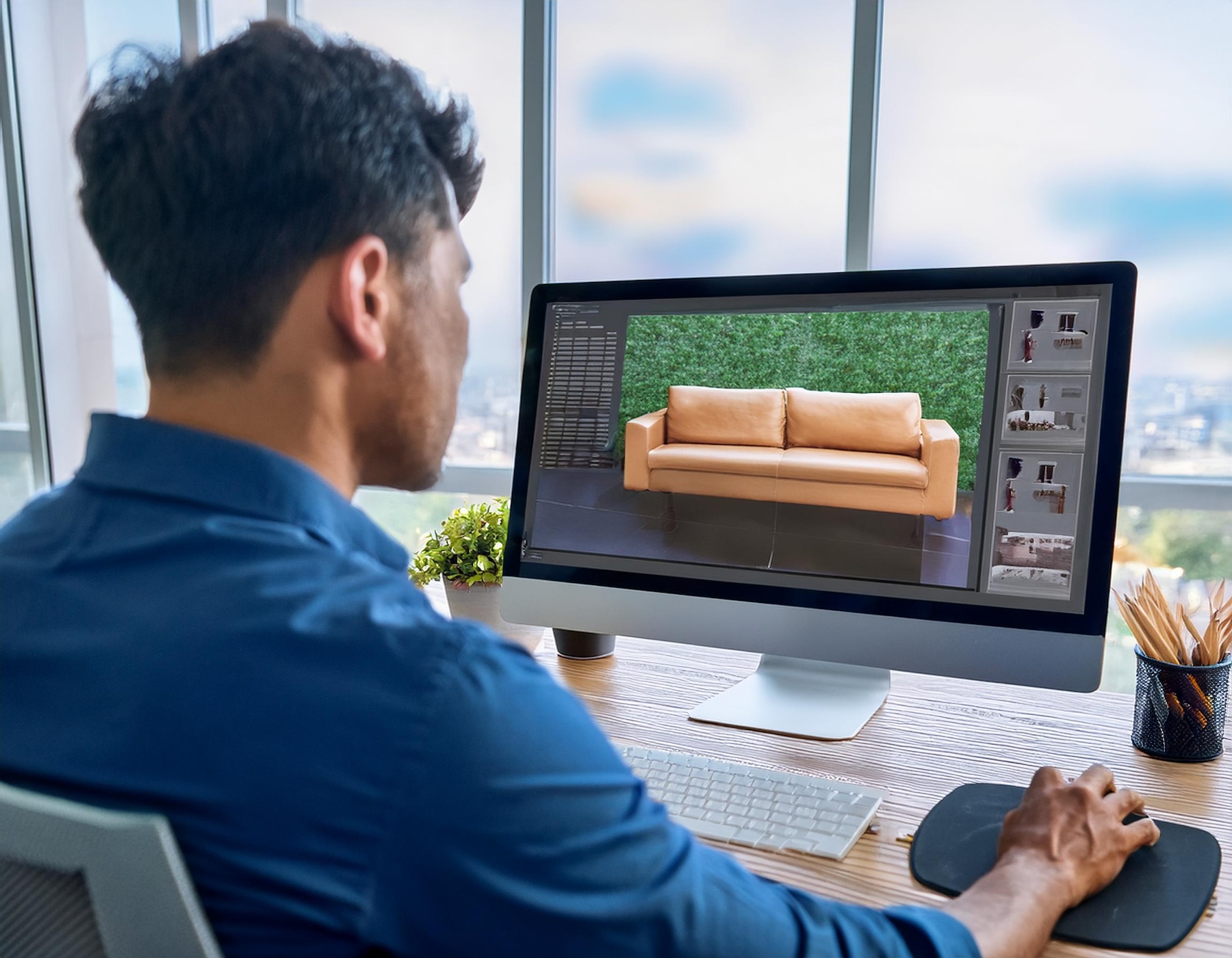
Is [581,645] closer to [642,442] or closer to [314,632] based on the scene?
[642,442]

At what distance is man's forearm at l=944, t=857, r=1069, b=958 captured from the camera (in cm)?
61

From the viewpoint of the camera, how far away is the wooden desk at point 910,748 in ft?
2.45

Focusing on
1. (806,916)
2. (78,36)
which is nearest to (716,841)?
(806,916)

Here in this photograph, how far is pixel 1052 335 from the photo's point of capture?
0.95 metres

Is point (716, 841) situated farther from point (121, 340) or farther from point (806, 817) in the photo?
point (121, 340)

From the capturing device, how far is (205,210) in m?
0.60

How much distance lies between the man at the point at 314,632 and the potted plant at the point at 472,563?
638 mm

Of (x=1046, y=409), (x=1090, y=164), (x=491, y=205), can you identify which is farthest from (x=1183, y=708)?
(x=491, y=205)

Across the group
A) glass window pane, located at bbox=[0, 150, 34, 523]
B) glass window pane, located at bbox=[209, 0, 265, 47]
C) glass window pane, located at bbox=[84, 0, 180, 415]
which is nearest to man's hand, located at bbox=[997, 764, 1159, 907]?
glass window pane, located at bbox=[84, 0, 180, 415]

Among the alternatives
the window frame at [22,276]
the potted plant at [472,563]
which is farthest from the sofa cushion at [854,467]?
the window frame at [22,276]

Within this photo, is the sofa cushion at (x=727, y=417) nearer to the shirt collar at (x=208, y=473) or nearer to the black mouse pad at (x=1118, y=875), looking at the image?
the black mouse pad at (x=1118, y=875)

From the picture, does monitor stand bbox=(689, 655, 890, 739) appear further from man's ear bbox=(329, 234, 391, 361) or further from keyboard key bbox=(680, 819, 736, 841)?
man's ear bbox=(329, 234, 391, 361)

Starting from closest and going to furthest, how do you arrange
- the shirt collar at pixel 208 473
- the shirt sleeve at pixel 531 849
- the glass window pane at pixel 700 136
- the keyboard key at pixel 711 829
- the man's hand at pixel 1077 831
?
the shirt sleeve at pixel 531 849
the shirt collar at pixel 208 473
the man's hand at pixel 1077 831
the keyboard key at pixel 711 829
the glass window pane at pixel 700 136

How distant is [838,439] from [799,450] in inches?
1.8
